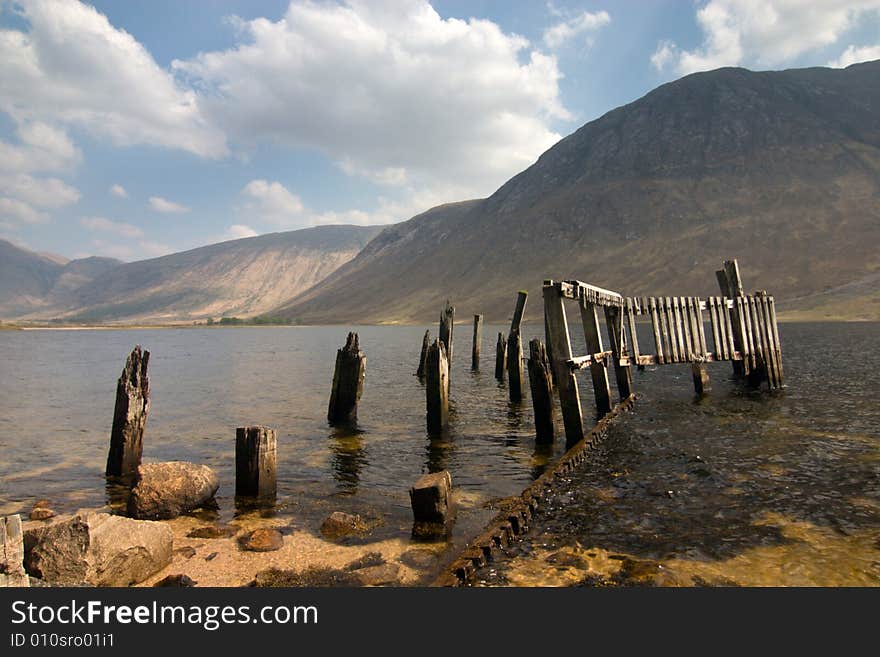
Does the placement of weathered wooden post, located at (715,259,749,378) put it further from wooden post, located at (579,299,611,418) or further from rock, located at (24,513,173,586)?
rock, located at (24,513,173,586)

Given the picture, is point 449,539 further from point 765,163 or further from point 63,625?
point 765,163

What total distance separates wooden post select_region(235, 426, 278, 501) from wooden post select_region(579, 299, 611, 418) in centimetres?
807

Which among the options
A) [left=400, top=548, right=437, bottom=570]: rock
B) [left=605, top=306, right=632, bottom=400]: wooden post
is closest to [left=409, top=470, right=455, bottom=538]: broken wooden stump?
[left=400, top=548, right=437, bottom=570]: rock

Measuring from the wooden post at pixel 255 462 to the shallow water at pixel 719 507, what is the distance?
15.8ft

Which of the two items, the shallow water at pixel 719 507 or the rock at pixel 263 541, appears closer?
the shallow water at pixel 719 507

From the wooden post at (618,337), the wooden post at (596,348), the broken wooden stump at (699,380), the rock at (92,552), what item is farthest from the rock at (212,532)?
the broken wooden stump at (699,380)

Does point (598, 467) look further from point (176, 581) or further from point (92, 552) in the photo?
point (92, 552)

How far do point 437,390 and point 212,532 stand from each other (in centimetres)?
758

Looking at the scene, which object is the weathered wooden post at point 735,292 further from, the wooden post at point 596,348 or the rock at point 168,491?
the rock at point 168,491

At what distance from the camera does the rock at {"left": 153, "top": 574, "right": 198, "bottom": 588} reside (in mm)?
6492

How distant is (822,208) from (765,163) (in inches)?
1089

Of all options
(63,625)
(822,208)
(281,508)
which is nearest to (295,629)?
(63,625)

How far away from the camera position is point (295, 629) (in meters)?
4.54

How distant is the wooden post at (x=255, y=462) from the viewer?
32.2 feet
